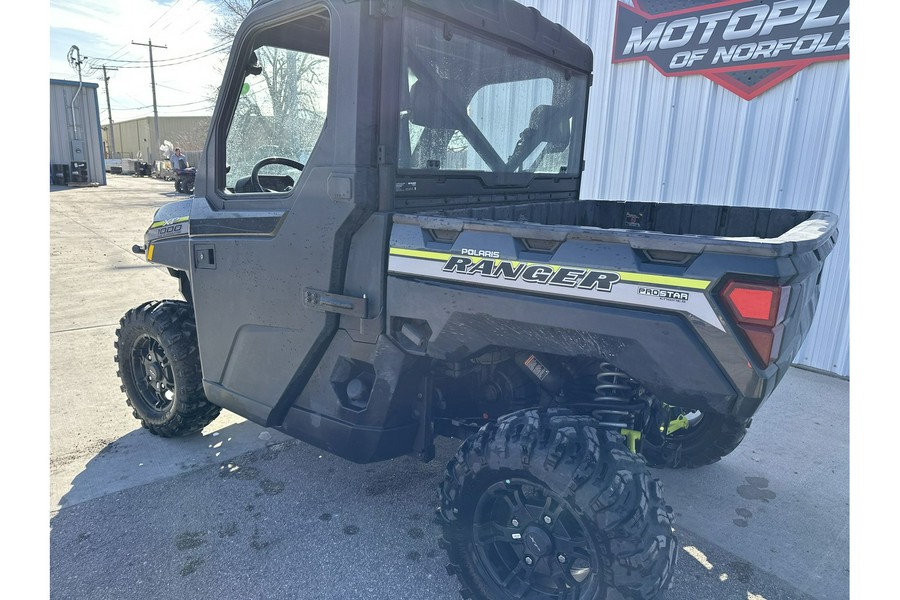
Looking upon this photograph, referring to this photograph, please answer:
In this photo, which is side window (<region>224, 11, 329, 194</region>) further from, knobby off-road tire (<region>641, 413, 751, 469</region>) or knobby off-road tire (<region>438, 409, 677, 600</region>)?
knobby off-road tire (<region>641, 413, 751, 469</region>)

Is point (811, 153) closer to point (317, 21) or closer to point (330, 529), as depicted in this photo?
point (317, 21)

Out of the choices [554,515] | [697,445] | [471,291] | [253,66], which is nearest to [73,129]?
[253,66]

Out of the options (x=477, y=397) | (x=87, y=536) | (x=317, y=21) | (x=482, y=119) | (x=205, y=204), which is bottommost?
(x=87, y=536)

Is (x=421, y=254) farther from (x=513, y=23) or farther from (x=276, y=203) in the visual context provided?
(x=513, y=23)

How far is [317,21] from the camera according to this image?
2.63 metres

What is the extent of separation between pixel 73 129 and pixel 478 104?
1051 inches

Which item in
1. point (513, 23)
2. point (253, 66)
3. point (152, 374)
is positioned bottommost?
point (152, 374)

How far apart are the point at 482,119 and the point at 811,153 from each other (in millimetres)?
3777

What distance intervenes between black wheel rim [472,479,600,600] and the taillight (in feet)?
2.66

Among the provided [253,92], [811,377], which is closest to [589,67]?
[253,92]

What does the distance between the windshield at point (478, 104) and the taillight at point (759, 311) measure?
1368 millimetres

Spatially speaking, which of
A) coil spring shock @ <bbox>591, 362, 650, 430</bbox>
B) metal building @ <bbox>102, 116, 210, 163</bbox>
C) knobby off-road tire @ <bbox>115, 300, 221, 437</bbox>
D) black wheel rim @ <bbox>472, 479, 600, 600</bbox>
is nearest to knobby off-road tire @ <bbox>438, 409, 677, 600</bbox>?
black wheel rim @ <bbox>472, 479, 600, 600</bbox>

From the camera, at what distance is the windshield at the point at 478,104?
93.8 inches

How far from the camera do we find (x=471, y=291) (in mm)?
2115
